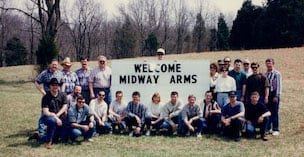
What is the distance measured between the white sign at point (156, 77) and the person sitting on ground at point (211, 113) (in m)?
0.81

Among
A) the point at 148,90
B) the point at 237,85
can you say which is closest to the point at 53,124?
the point at 148,90

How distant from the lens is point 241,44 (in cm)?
5219

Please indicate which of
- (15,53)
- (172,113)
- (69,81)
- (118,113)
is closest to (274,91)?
(172,113)

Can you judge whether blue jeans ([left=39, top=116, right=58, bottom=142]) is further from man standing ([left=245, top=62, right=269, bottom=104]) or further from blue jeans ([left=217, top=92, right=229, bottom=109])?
man standing ([left=245, top=62, right=269, bottom=104])

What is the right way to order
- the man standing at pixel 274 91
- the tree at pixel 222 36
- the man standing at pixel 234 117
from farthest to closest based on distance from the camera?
the tree at pixel 222 36 < the man standing at pixel 274 91 < the man standing at pixel 234 117

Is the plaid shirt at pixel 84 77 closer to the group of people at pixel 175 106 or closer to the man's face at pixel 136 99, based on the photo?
the group of people at pixel 175 106

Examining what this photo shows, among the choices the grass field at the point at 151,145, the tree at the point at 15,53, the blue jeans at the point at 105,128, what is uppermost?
the tree at the point at 15,53

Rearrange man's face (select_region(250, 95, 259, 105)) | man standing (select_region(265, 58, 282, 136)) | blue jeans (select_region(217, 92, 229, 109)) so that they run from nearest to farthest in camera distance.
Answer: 1. man's face (select_region(250, 95, 259, 105))
2. man standing (select_region(265, 58, 282, 136))
3. blue jeans (select_region(217, 92, 229, 109))

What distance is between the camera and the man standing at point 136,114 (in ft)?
34.6

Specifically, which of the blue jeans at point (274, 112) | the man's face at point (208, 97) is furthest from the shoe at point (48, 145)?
the blue jeans at point (274, 112)

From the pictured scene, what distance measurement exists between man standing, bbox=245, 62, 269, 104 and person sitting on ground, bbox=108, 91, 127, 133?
3.14 metres

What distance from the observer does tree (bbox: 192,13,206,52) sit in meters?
64.9

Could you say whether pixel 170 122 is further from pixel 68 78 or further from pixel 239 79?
pixel 68 78

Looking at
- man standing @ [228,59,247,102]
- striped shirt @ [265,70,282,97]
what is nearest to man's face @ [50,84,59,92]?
man standing @ [228,59,247,102]
